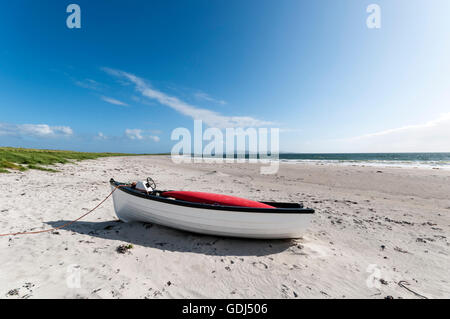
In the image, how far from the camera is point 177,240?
4.59 metres

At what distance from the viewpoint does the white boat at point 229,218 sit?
4.15 m

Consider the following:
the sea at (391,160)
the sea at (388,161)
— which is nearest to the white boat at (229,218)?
the sea at (388,161)

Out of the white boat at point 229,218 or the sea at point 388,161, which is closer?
the white boat at point 229,218

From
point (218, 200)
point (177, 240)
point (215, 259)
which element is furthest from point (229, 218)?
point (177, 240)

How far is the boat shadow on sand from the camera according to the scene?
421cm

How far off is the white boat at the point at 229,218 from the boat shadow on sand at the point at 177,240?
0.71 ft

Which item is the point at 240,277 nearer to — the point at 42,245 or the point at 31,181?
the point at 42,245

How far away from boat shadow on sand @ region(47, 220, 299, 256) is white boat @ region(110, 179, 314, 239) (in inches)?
8.5

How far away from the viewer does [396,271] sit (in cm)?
368

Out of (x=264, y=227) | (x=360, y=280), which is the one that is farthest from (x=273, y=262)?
(x=360, y=280)

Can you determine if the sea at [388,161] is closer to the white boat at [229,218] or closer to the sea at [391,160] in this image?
the sea at [391,160]

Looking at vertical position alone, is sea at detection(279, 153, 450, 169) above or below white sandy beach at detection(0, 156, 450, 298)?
above

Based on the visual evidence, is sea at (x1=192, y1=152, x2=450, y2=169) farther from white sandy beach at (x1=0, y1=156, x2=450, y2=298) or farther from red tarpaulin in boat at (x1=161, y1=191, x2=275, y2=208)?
red tarpaulin in boat at (x1=161, y1=191, x2=275, y2=208)

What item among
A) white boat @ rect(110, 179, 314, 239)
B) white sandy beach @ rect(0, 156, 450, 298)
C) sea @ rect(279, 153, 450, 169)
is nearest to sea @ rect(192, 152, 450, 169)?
sea @ rect(279, 153, 450, 169)
